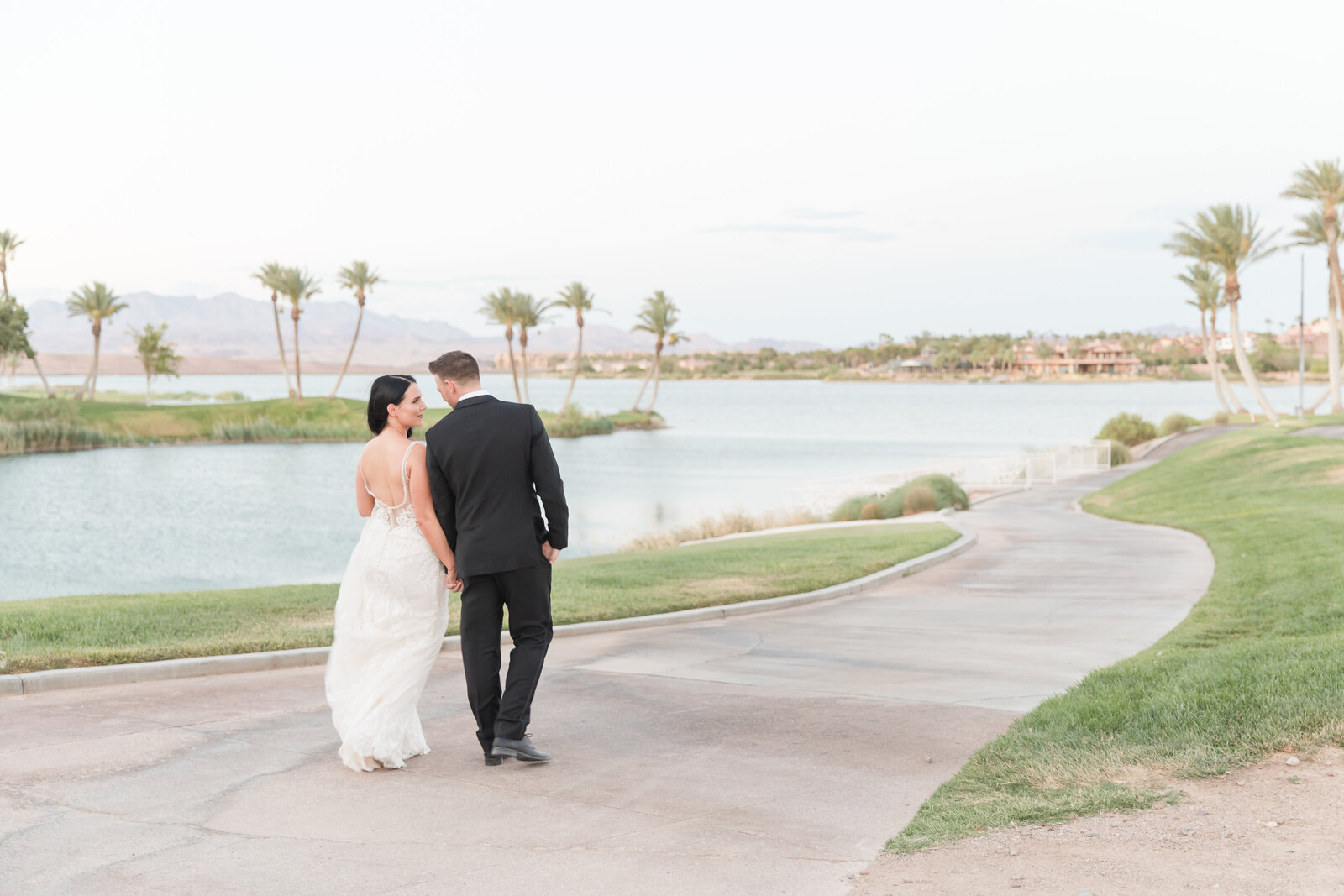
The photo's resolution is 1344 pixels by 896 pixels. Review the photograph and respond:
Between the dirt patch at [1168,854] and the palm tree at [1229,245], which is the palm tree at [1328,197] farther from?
the dirt patch at [1168,854]

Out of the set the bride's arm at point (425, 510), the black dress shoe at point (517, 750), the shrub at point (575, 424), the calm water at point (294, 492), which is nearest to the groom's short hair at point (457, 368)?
the bride's arm at point (425, 510)

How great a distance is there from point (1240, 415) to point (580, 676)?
64.3 meters

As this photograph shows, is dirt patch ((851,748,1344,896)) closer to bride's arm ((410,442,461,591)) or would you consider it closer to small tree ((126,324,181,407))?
bride's arm ((410,442,461,591))

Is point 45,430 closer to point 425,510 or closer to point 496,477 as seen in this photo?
point 425,510

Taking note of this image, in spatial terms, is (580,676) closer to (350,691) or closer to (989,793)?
(350,691)

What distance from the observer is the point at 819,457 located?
69.9 m

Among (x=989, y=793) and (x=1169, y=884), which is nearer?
(x=1169, y=884)

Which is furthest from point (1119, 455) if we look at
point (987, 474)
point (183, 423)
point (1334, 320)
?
point (183, 423)

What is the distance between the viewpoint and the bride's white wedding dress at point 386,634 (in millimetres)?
5805

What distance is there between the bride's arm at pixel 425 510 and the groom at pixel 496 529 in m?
0.04

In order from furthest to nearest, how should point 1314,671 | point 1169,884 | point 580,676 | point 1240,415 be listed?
point 1240,415, point 580,676, point 1314,671, point 1169,884

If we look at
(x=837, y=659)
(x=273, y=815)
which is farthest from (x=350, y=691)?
(x=837, y=659)

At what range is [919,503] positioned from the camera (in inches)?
1099

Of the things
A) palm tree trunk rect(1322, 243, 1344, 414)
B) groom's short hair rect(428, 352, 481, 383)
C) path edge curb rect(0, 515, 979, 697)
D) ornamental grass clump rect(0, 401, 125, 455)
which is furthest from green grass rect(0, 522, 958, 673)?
ornamental grass clump rect(0, 401, 125, 455)
